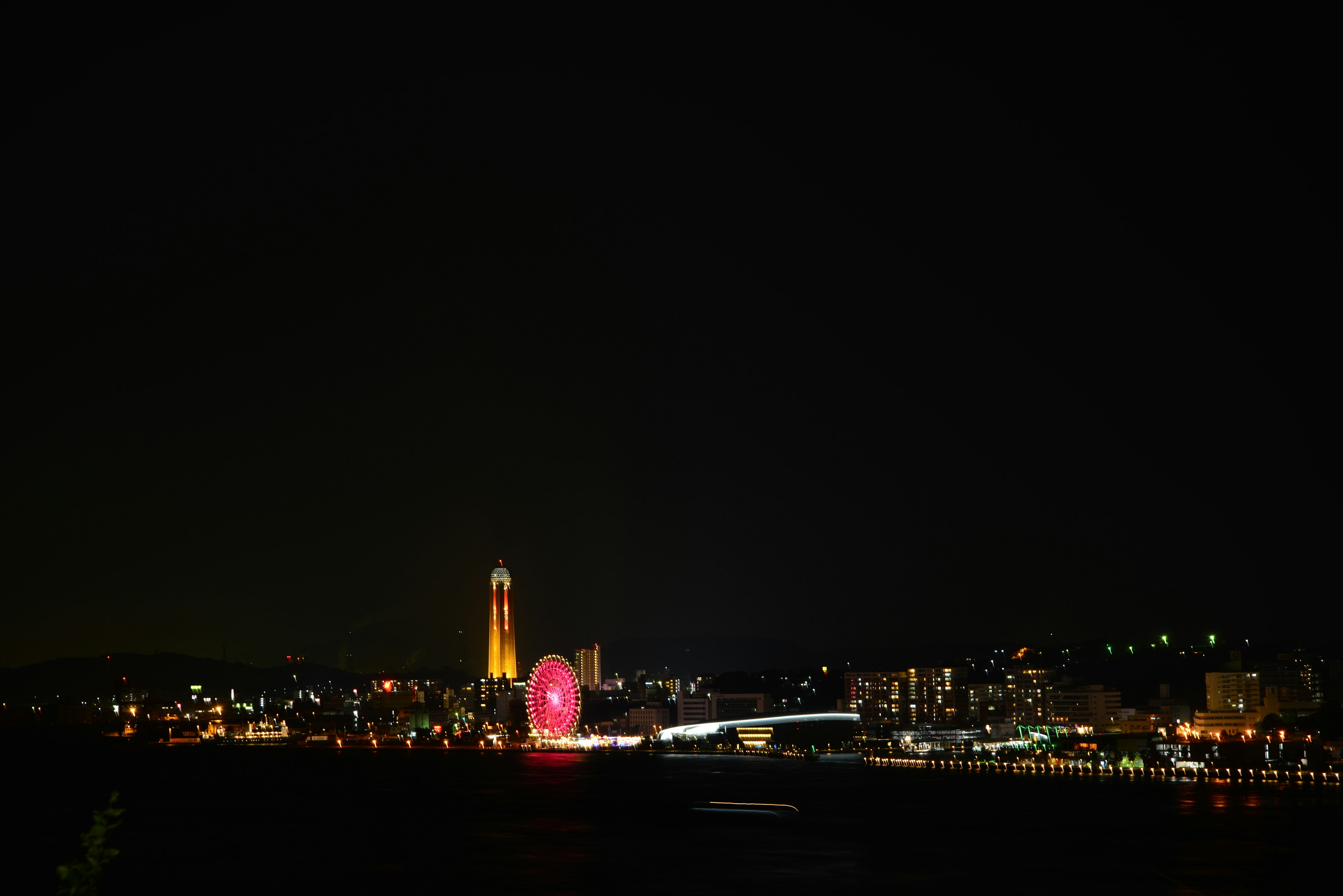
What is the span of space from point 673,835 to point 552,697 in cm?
9871

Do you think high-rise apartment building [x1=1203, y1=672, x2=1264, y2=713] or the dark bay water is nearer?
the dark bay water

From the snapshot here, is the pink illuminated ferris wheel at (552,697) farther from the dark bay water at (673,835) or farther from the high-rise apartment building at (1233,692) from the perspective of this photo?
the high-rise apartment building at (1233,692)

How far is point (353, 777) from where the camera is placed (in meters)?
125

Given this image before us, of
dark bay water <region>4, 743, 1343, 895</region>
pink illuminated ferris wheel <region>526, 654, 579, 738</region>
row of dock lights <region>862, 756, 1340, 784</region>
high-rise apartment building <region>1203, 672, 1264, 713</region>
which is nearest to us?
dark bay water <region>4, 743, 1343, 895</region>

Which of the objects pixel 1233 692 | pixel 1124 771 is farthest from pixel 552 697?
pixel 1233 692

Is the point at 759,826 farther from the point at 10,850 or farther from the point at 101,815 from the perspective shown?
the point at 101,815

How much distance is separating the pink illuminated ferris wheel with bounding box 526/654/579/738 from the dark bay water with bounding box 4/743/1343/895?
40.0 metres

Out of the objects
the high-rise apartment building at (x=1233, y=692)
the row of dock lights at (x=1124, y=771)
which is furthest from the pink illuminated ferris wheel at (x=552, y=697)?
the high-rise apartment building at (x=1233, y=692)

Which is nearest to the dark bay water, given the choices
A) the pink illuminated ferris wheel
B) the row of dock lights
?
the row of dock lights

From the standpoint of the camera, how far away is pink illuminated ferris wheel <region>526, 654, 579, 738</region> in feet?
525

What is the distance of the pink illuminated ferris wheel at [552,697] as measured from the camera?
160 meters

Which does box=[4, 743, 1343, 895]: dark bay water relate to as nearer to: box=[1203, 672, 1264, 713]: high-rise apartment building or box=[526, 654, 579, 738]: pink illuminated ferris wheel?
box=[526, 654, 579, 738]: pink illuminated ferris wheel

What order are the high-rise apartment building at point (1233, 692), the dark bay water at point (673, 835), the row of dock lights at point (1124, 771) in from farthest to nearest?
the high-rise apartment building at point (1233, 692) → the row of dock lights at point (1124, 771) → the dark bay water at point (673, 835)

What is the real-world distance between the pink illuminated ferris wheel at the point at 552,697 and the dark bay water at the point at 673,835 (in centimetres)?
4000
